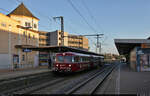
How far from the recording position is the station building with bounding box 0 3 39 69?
97.6 feet

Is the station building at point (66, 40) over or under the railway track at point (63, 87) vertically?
over

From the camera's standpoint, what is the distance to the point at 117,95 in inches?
369

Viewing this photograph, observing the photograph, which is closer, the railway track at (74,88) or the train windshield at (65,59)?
the railway track at (74,88)

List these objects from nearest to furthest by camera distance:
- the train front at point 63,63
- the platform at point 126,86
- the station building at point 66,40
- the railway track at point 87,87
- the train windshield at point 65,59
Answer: the platform at point 126,86 < the railway track at point 87,87 < the train front at point 63,63 < the train windshield at point 65,59 < the station building at point 66,40

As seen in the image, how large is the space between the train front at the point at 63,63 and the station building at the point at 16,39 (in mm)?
10257

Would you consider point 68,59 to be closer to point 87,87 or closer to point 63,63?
point 63,63

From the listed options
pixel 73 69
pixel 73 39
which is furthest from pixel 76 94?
pixel 73 39

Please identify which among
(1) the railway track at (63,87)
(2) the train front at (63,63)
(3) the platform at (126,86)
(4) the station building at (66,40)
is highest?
(4) the station building at (66,40)

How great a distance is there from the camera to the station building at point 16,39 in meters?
29.7

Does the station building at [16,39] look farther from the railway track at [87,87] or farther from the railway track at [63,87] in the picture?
the railway track at [87,87]

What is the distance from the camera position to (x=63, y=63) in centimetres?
1947

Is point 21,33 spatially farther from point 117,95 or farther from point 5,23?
point 117,95

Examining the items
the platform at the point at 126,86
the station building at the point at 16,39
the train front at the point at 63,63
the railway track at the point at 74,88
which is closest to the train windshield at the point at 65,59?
the train front at the point at 63,63

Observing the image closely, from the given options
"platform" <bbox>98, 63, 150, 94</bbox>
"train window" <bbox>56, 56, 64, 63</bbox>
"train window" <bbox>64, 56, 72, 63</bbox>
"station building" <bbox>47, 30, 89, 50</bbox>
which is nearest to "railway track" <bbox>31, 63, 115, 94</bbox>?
"platform" <bbox>98, 63, 150, 94</bbox>
